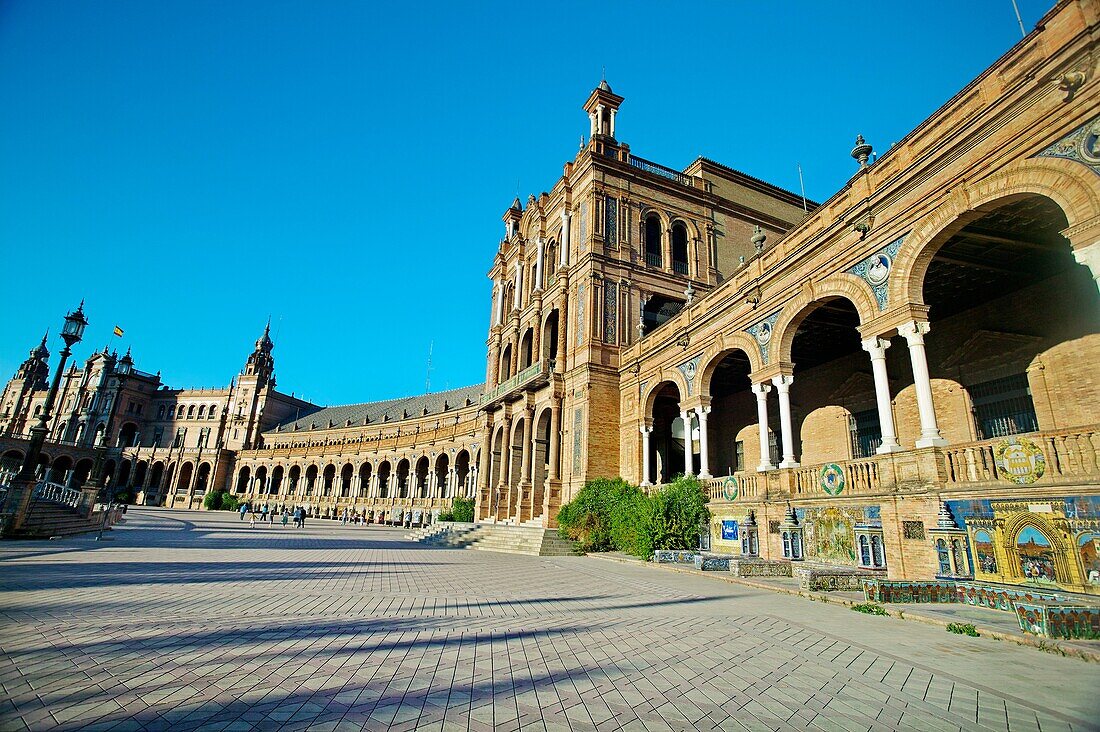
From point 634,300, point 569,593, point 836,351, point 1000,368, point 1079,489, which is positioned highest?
point 634,300

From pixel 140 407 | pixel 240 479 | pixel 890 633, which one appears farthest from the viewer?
pixel 140 407

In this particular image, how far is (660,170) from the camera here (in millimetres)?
29172

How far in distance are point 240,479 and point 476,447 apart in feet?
166

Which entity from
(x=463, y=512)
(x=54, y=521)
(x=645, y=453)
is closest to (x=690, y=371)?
(x=645, y=453)

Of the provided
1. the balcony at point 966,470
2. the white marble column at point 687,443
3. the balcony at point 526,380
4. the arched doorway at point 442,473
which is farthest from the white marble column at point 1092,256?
the arched doorway at point 442,473

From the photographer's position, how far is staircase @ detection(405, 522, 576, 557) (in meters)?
19.8

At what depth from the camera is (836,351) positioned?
18234 mm

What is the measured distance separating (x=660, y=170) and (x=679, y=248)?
4.66 meters

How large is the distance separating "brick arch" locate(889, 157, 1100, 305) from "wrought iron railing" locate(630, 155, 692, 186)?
18940 millimetres

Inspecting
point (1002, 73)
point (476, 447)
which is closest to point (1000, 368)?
point (1002, 73)

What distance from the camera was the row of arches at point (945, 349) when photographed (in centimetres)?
1105

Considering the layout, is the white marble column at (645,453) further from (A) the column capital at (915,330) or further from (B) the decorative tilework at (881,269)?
(A) the column capital at (915,330)

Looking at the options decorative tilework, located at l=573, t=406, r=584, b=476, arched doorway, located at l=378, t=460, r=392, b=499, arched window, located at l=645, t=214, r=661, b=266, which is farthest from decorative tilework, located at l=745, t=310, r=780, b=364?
arched doorway, located at l=378, t=460, r=392, b=499

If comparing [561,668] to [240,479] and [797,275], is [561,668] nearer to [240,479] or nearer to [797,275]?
[797,275]
